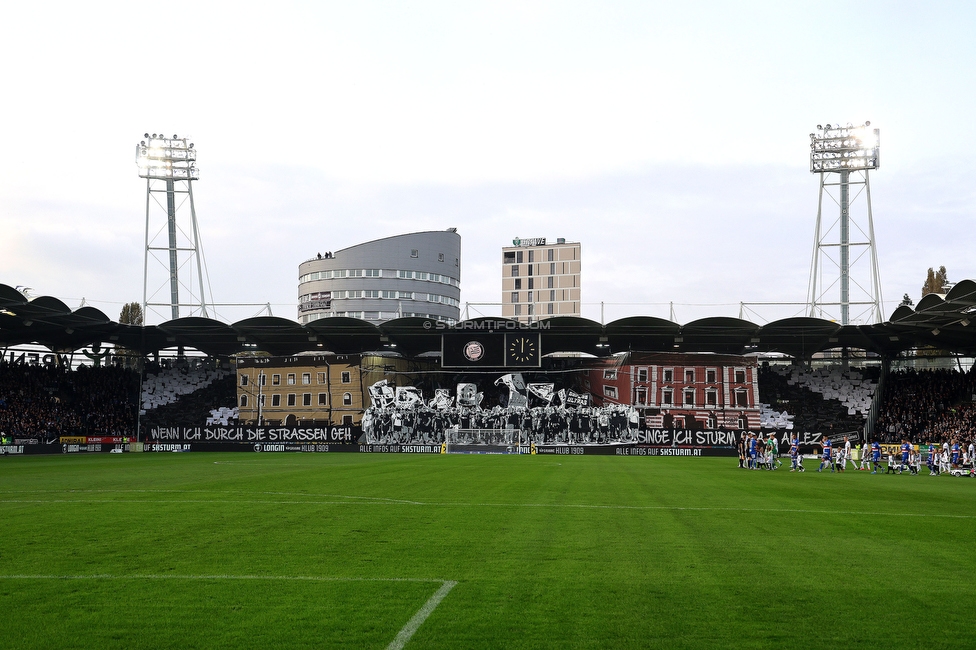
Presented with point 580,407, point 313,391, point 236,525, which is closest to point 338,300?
point 313,391

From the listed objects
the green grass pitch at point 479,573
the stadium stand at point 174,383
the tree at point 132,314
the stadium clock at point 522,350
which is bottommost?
the green grass pitch at point 479,573

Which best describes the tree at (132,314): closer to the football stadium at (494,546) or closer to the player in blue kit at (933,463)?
the football stadium at (494,546)

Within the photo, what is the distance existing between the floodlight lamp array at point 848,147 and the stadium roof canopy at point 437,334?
13.6m

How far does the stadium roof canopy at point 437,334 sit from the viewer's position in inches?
2222

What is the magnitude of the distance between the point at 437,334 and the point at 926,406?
36987mm

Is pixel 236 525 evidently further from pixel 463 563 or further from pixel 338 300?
pixel 338 300

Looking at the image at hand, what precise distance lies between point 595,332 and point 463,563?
2206 inches

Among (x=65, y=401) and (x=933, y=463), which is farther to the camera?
(x=65, y=401)

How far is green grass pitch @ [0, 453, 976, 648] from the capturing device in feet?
22.4

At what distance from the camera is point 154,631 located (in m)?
6.79

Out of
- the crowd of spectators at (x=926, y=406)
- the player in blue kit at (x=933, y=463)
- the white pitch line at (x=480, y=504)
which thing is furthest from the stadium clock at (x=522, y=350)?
the white pitch line at (x=480, y=504)

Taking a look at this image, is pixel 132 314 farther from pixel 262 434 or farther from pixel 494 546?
pixel 494 546

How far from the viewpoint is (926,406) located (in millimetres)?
59000

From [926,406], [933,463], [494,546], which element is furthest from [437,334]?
[494,546]
